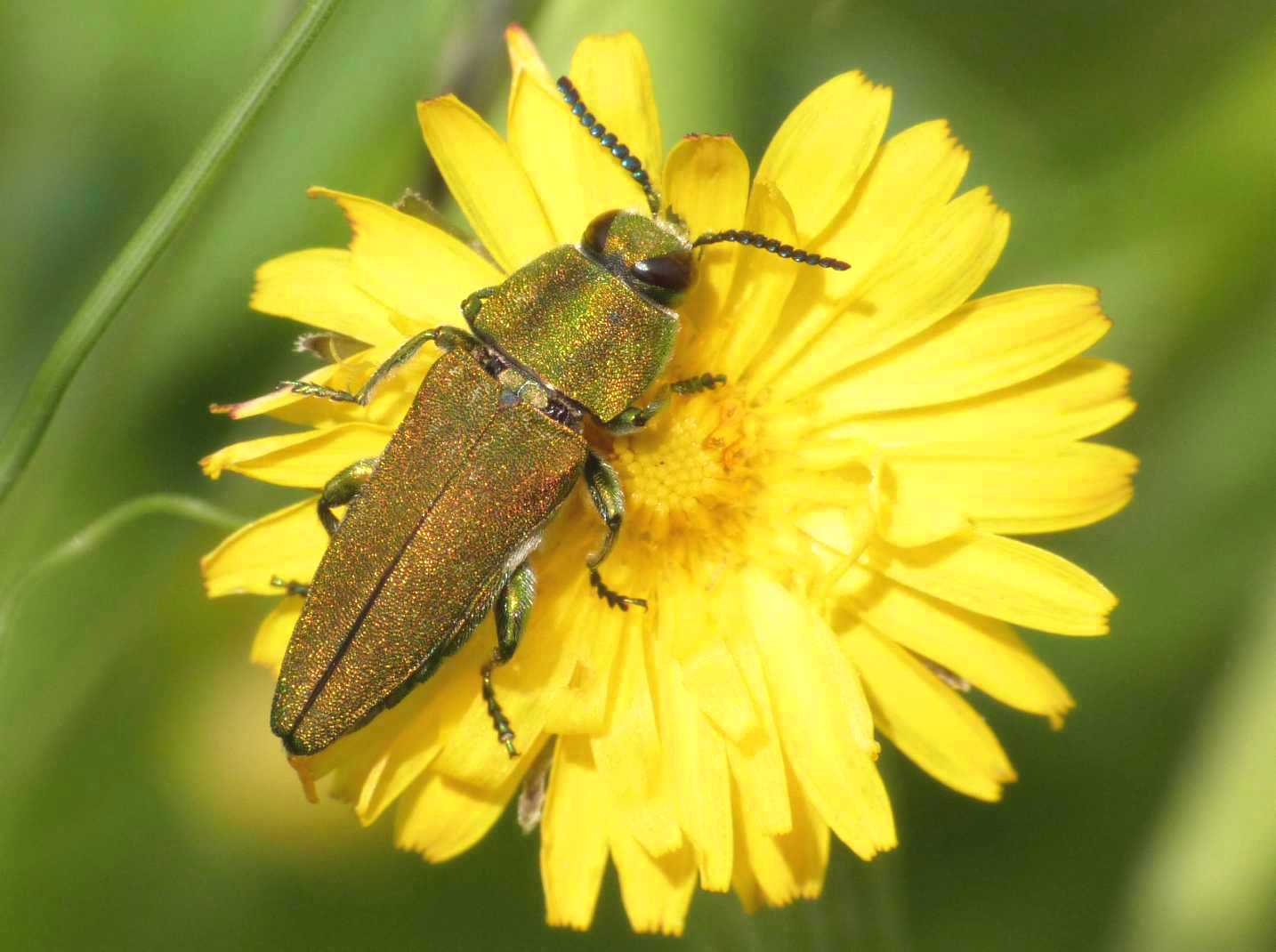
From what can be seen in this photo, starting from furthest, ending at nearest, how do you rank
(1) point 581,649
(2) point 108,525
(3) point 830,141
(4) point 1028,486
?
1. (2) point 108,525
2. (1) point 581,649
3. (4) point 1028,486
4. (3) point 830,141

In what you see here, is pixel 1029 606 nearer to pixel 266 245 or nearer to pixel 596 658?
pixel 596 658

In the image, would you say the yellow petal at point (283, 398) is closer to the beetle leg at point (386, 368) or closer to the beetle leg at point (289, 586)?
the beetle leg at point (386, 368)

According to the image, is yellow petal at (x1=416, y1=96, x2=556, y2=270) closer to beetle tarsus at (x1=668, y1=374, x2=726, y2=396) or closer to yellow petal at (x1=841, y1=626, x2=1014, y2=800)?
beetle tarsus at (x1=668, y1=374, x2=726, y2=396)

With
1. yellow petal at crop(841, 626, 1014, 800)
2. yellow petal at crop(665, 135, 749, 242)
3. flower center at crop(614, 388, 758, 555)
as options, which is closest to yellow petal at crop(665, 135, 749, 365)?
yellow petal at crop(665, 135, 749, 242)

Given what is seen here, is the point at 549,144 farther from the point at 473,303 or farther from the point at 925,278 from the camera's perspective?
the point at 925,278

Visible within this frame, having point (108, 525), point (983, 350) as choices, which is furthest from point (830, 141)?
point (108, 525)
